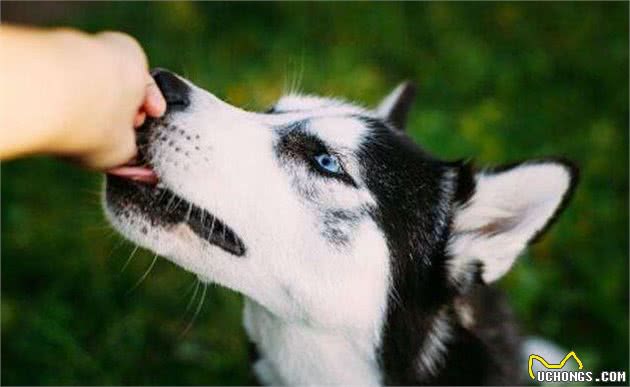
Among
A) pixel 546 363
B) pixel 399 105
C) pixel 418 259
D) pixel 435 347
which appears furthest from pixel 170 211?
pixel 546 363

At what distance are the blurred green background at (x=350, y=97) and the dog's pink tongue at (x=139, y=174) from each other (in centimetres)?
134

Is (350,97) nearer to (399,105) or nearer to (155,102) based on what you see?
(399,105)

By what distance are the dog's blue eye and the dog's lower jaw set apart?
1.62 feet

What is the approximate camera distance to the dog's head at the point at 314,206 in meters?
2.51

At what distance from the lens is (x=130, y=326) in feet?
13.0

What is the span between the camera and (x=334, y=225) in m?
2.59

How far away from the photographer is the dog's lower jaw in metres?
2.79

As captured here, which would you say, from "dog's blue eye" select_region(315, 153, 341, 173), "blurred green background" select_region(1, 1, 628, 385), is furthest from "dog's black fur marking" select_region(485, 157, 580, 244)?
"blurred green background" select_region(1, 1, 628, 385)

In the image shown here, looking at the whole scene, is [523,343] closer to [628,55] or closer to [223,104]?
[223,104]

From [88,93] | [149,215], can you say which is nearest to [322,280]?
[149,215]

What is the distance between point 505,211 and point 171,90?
1120 mm

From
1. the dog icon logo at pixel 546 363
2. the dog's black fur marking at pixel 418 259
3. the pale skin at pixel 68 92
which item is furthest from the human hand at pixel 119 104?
the dog icon logo at pixel 546 363

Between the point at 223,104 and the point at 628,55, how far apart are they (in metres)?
3.59

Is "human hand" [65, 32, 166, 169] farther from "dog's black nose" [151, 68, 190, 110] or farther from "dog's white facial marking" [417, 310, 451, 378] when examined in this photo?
"dog's white facial marking" [417, 310, 451, 378]
